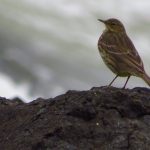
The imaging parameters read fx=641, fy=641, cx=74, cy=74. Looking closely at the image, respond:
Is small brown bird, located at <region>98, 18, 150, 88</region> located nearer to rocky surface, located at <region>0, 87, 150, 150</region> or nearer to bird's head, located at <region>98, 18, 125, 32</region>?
bird's head, located at <region>98, 18, 125, 32</region>

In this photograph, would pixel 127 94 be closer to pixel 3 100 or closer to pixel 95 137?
pixel 95 137

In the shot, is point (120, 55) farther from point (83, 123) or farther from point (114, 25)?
point (83, 123)

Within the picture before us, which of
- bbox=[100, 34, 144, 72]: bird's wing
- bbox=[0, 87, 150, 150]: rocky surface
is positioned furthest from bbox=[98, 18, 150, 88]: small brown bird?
bbox=[0, 87, 150, 150]: rocky surface

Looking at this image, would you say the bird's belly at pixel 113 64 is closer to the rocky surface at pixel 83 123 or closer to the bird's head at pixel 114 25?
the bird's head at pixel 114 25

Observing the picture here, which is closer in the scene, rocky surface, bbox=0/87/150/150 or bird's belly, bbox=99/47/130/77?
rocky surface, bbox=0/87/150/150

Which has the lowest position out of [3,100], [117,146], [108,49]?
[117,146]

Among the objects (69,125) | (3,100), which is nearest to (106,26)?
(3,100)

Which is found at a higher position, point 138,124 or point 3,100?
point 3,100
